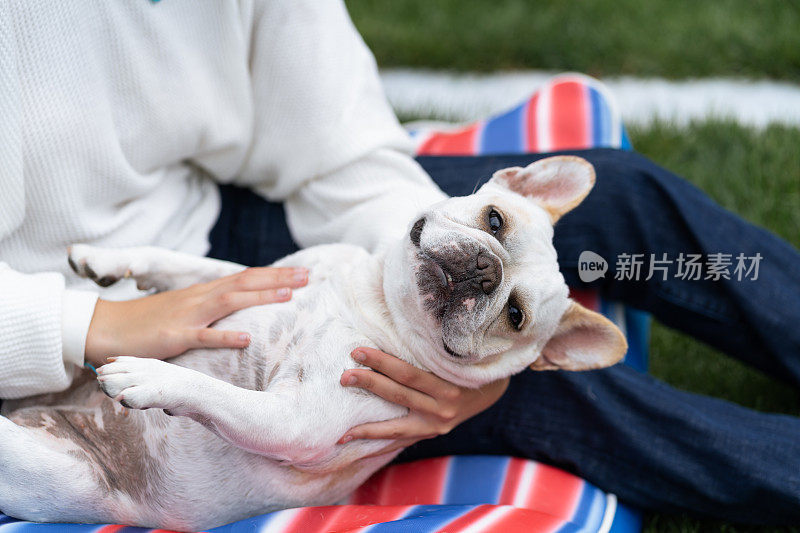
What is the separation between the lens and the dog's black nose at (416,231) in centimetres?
184

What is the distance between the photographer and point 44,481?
1830mm

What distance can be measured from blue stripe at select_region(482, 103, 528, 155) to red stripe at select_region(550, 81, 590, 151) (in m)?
0.14

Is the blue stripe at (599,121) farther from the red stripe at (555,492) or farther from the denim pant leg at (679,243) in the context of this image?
the red stripe at (555,492)

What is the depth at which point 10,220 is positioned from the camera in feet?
→ 6.26

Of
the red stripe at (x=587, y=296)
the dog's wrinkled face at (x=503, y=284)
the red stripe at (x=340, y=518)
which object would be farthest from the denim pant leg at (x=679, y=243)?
the red stripe at (x=340, y=518)

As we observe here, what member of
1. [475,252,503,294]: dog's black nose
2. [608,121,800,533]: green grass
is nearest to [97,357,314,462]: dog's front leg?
[475,252,503,294]: dog's black nose

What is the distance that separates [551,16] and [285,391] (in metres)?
3.60

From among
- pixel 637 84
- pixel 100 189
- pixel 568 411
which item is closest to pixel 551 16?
pixel 637 84

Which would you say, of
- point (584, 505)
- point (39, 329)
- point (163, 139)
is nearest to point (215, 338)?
point (39, 329)

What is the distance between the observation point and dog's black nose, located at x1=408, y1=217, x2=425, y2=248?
1845 millimetres

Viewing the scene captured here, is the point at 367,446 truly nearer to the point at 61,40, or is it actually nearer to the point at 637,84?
the point at 61,40

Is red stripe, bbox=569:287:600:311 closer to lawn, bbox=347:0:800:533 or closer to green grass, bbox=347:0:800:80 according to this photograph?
lawn, bbox=347:0:800:533

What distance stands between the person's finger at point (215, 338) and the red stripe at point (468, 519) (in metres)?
0.65

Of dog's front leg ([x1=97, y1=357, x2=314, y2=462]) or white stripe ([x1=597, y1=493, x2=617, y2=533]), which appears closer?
dog's front leg ([x1=97, y1=357, x2=314, y2=462])
